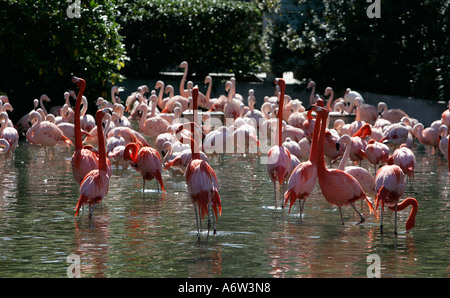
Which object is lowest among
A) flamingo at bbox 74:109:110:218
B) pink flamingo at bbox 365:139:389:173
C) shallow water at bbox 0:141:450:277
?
shallow water at bbox 0:141:450:277

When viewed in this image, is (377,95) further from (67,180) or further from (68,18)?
(67,180)

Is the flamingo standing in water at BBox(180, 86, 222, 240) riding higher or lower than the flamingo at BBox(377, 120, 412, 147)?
lower

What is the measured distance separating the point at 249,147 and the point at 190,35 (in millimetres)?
10168

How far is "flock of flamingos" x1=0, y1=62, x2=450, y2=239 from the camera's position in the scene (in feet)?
25.4

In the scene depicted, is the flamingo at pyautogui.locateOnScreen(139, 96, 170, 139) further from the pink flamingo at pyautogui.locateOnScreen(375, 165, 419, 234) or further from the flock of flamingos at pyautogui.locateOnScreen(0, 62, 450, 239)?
the pink flamingo at pyautogui.locateOnScreen(375, 165, 419, 234)

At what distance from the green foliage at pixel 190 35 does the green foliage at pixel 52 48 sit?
522cm

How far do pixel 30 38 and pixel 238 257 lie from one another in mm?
10483

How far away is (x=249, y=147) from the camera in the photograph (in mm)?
13203

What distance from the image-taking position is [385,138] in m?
13.2

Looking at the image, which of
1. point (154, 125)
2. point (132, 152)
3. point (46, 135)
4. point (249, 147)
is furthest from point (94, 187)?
point (154, 125)

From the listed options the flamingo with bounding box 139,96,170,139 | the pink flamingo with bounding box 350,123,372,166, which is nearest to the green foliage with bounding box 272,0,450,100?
the flamingo with bounding box 139,96,170,139

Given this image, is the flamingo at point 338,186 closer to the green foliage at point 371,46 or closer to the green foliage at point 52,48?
the green foliage at point 52,48

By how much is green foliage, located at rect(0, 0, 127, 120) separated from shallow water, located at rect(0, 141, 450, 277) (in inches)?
219
